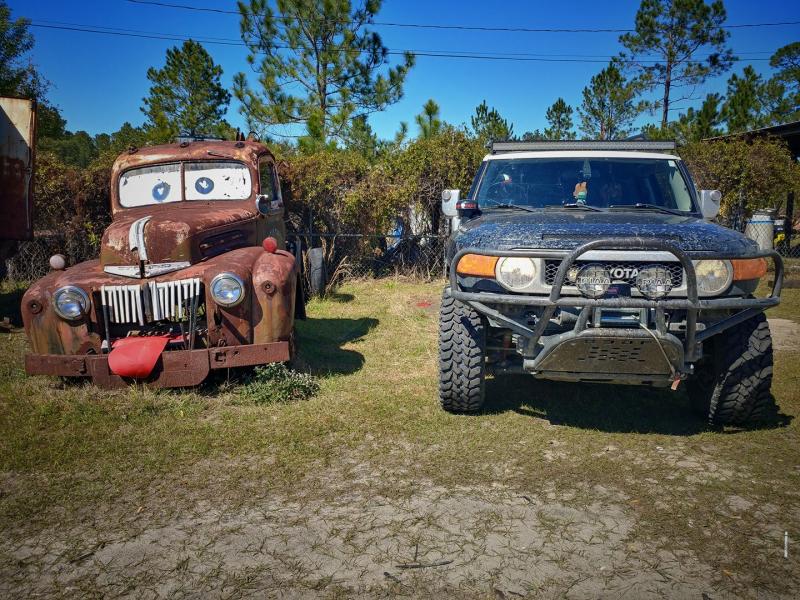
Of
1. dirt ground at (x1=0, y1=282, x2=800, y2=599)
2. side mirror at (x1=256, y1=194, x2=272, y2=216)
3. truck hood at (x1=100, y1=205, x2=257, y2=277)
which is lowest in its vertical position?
dirt ground at (x1=0, y1=282, x2=800, y2=599)

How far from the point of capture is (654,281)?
3281 mm

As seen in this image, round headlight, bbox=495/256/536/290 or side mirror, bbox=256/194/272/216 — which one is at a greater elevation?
side mirror, bbox=256/194/272/216

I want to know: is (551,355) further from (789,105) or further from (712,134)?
(789,105)

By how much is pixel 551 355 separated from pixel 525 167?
202cm

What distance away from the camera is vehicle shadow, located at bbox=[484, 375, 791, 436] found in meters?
4.02

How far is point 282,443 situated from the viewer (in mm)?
3740

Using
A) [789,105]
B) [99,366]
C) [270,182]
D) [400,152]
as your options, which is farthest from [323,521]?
[789,105]

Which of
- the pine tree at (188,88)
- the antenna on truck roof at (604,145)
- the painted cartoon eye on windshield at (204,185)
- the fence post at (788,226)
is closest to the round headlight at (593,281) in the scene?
the antenna on truck roof at (604,145)

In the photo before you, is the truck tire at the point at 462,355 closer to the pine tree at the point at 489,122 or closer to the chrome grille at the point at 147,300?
→ the chrome grille at the point at 147,300

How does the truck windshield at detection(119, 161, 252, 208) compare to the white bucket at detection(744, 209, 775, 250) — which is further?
the white bucket at detection(744, 209, 775, 250)

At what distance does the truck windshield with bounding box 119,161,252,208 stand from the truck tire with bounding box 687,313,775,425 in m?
4.49

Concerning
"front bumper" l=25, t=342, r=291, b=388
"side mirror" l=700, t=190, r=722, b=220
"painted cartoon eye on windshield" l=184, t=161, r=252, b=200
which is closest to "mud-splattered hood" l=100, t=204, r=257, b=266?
"painted cartoon eye on windshield" l=184, t=161, r=252, b=200

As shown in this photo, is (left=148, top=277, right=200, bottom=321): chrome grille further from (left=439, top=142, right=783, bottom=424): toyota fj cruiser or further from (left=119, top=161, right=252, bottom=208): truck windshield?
(left=439, top=142, right=783, bottom=424): toyota fj cruiser

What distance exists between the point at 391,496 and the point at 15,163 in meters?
7.18
